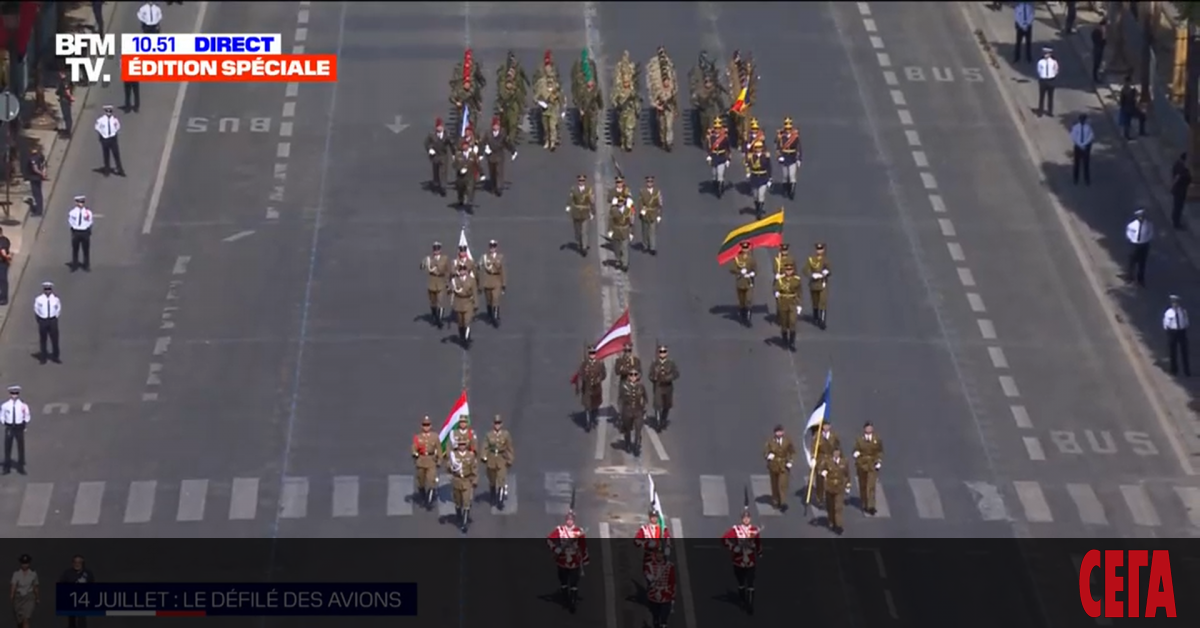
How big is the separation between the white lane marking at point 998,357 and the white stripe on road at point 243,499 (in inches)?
637

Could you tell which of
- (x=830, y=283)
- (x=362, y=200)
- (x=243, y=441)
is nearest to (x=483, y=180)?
(x=362, y=200)

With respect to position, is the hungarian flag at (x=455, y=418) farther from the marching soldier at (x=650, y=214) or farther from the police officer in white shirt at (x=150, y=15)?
the police officer in white shirt at (x=150, y=15)

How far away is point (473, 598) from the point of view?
59219 millimetres

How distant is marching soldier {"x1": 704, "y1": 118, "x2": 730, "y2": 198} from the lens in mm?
77438

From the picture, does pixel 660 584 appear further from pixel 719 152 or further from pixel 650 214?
pixel 719 152

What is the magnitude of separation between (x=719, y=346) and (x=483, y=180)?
10.6 m

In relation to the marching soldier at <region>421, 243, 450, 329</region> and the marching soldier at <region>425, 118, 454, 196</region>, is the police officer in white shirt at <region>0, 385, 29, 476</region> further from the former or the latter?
the marching soldier at <region>425, 118, 454, 196</region>

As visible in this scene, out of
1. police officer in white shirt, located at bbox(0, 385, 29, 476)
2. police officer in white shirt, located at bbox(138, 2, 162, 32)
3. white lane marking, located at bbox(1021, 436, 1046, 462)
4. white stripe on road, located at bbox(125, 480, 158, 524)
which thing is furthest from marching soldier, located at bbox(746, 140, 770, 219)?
police officer in white shirt, located at bbox(0, 385, 29, 476)

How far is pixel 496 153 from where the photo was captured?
7712 cm

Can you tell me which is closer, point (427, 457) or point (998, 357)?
point (427, 457)

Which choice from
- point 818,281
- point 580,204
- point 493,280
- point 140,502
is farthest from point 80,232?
point 818,281

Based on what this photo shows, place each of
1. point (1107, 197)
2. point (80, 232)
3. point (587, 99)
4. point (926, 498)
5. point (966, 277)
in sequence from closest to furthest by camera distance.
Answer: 1. point (926, 498)
2. point (80, 232)
3. point (966, 277)
4. point (1107, 197)
5. point (587, 99)

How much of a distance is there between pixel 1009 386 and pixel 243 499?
1636cm

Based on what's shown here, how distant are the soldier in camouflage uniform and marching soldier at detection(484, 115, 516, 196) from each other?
10.7 feet
